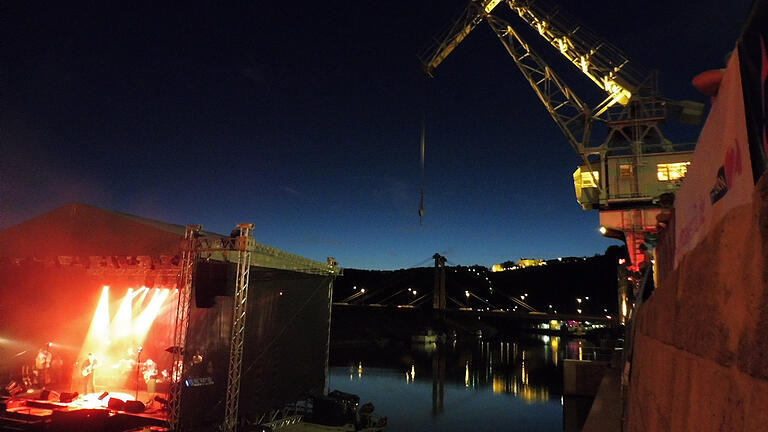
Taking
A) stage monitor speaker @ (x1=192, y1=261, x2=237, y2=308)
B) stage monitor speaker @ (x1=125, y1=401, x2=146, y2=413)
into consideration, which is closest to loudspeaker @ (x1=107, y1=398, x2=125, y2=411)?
stage monitor speaker @ (x1=125, y1=401, x2=146, y2=413)

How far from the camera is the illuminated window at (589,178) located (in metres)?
27.0

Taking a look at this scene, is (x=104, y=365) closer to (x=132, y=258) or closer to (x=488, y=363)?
(x=132, y=258)

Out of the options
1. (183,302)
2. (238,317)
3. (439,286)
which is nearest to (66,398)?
(183,302)

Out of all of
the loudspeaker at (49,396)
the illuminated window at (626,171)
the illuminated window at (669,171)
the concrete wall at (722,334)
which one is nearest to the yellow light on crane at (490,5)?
the illuminated window at (626,171)

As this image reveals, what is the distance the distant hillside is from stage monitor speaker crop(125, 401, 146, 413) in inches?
3389

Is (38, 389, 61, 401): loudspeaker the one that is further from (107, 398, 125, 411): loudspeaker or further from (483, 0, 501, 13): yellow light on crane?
(483, 0, 501, 13): yellow light on crane

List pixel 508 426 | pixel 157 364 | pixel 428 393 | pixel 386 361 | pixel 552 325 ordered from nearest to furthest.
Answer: pixel 157 364 → pixel 508 426 → pixel 428 393 → pixel 386 361 → pixel 552 325

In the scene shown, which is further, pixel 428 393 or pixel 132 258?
pixel 428 393

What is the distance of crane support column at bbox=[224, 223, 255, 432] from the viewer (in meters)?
10.9

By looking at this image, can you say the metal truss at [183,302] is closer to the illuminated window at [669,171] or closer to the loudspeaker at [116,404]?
the loudspeaker at [116,404]

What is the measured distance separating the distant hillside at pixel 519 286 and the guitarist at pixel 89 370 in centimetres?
8418

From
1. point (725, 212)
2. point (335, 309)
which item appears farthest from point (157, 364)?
point (335, 309)

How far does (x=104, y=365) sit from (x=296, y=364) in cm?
561

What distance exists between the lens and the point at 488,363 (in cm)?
5481
